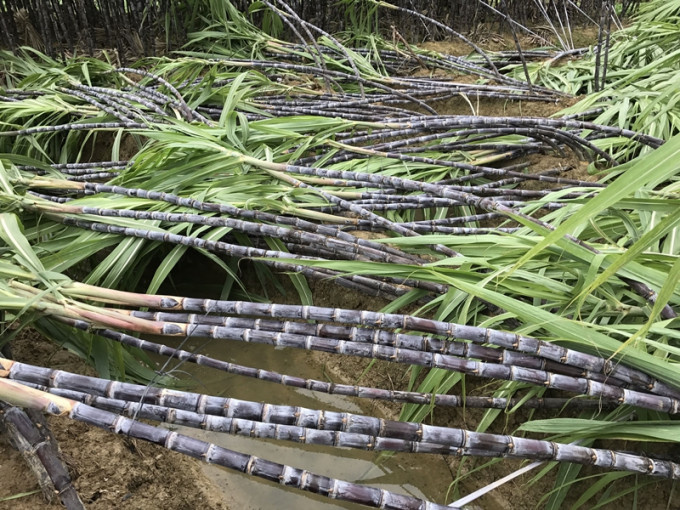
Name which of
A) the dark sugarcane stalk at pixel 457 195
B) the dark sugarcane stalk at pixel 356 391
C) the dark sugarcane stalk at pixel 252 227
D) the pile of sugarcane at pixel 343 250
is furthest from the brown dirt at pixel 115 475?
the dark sugarcane stalk at pixel 457 195

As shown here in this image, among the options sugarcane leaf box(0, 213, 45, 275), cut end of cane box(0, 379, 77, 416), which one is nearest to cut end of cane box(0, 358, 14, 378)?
cut end of cane box(0, 379, 77, 416)

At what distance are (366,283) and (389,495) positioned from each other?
94 centimetres

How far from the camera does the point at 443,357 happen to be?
1097mm

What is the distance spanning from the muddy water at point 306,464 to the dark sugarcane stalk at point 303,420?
475mm

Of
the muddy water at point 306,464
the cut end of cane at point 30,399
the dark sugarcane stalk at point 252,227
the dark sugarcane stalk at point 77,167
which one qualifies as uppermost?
the cut end of cane at point 30,399

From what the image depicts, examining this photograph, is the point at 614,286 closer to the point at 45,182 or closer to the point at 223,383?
the point at 223,383

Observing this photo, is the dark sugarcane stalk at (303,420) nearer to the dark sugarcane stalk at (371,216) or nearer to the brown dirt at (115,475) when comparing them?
the brown dirt at (115,475)

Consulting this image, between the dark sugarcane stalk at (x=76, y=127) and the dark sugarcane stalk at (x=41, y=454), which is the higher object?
the dark sugarcane stalk at (x=76, y=127)

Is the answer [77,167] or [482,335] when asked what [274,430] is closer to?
[482,335]

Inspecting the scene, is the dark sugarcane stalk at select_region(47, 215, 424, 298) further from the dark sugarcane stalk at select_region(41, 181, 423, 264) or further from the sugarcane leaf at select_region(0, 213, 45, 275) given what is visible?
the sugarcane leaf at select_region(0, 213, 45, 275)

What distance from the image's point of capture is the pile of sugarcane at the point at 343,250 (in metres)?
0.96

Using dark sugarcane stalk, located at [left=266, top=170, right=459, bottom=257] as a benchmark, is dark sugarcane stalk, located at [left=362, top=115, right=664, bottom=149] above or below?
above

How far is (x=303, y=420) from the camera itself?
948 mm

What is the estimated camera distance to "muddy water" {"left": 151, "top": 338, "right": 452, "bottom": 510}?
1.56 m
